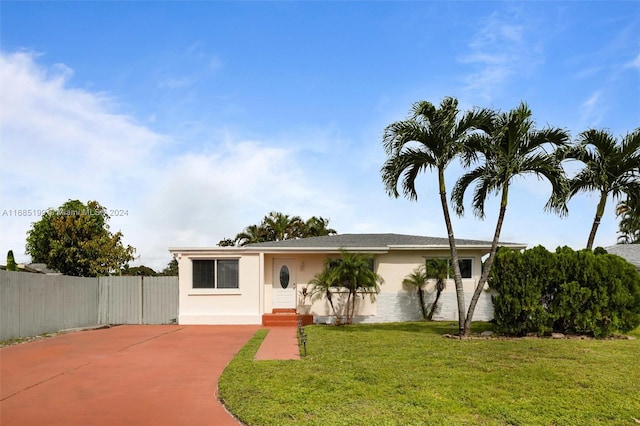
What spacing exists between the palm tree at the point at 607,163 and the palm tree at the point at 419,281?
590 cm

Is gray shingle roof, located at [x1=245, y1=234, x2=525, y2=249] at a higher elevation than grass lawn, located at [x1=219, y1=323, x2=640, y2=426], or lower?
higher

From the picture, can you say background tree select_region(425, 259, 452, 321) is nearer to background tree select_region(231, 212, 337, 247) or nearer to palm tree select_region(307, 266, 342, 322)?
→ palm tree select_region(307, 266, 342, 322)

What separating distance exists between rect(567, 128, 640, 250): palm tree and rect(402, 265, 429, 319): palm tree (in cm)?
590

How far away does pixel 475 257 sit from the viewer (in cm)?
2000

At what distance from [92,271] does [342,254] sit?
23.3 meters

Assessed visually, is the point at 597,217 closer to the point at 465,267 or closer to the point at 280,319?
the point at 465,267

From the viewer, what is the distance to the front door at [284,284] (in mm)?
19844

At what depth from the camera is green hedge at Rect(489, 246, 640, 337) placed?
1295 centimetres

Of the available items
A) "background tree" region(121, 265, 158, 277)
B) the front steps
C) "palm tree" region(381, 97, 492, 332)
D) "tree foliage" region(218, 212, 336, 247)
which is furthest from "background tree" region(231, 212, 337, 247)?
"palm tree" region(381, 97, 492, 332)

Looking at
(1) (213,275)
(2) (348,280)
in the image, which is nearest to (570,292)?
(2) (348,280)

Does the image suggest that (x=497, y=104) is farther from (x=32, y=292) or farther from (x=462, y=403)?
(x=32, y=292)

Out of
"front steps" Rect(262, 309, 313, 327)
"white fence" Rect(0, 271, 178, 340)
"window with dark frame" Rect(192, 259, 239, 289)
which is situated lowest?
"front steps" Rect(262, 309, 313, 327)

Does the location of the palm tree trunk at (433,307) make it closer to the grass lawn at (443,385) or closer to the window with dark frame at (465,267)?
the window with dark frame at (465,267)

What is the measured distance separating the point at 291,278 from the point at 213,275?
3000 mm
